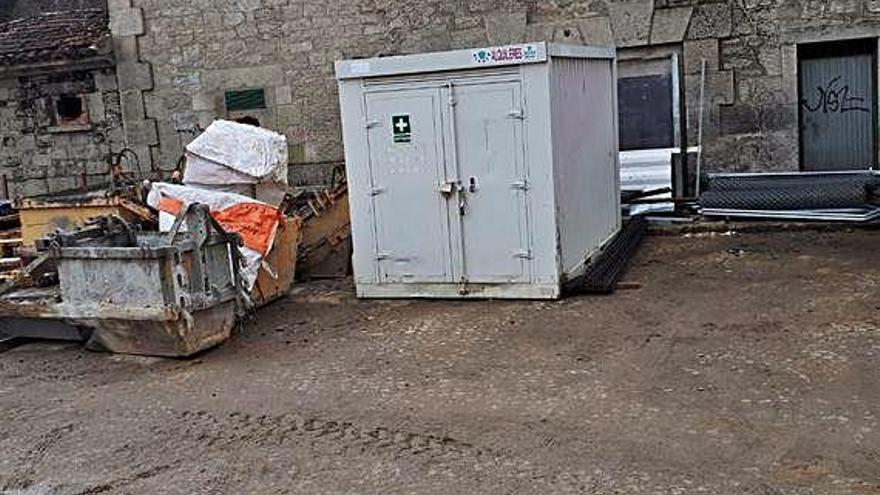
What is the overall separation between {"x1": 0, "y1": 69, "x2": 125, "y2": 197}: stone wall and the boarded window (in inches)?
66.9

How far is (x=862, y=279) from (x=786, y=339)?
1889mm

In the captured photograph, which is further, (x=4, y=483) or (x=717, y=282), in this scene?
(x=717, y=282)

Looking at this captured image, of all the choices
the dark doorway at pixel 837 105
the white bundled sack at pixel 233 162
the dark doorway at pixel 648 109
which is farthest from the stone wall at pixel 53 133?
the dark doorway at pixel 837 105

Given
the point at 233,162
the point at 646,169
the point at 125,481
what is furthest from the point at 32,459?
the point at 646,169

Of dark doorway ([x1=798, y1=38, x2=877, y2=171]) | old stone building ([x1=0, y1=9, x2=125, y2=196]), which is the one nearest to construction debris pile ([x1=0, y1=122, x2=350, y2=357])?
old stone building ([x1=0, y1=9, x2=125, y2=196])

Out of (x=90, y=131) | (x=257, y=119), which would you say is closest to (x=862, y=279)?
(x=257, y=119)

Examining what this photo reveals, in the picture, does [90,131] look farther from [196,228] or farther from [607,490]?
[607,490]

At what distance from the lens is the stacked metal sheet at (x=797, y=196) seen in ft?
31.5

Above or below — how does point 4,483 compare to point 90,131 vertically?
below

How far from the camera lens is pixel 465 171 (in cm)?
758

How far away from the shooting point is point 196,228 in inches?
262

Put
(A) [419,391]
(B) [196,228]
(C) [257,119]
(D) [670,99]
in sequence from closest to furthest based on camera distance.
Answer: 1. (A) [419,391]
2. (B) [196,228]
3. (D) [670,99]
4. (C) [257,119]

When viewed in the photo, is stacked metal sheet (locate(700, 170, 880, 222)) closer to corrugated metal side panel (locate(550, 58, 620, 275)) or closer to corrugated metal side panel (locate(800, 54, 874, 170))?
corrugated metal side panel (locate(800, 54, 874, 170))

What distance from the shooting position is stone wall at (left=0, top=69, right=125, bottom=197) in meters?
12.9
